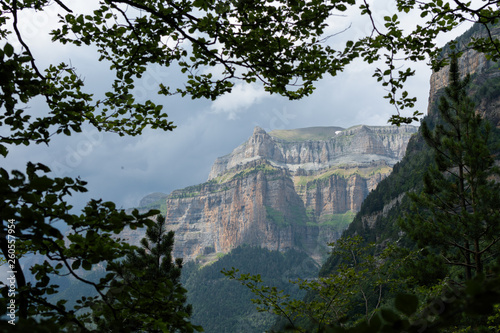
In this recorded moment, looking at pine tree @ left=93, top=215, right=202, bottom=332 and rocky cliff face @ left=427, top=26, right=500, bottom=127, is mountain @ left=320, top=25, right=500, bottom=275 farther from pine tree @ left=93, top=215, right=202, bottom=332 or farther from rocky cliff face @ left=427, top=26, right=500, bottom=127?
pine tree @ left=93, top=215, right=202, bottom=332

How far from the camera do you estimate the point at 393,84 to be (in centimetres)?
590

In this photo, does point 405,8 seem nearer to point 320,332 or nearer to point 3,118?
point 320,332

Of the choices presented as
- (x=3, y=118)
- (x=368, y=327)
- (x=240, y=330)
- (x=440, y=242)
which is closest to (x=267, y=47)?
(x=3, y=118)

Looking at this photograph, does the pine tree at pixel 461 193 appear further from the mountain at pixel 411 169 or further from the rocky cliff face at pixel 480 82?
the mountain at pixel 411 169

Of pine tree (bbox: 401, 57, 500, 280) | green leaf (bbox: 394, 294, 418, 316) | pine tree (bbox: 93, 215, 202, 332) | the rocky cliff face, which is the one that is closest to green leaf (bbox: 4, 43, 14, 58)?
pine tree (bbox: 93, 215, 202, 332)

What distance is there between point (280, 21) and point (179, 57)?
6.07ft

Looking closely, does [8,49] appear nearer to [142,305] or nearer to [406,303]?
→ [142,305]

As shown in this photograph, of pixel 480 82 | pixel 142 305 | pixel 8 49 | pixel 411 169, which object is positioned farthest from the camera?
pixel 480 82

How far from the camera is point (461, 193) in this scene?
589 inches

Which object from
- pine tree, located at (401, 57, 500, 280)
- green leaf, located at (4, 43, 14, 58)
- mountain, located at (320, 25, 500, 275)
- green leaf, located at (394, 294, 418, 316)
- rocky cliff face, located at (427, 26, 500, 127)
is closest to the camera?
green leaf, located at (394, 294, 418, 316)

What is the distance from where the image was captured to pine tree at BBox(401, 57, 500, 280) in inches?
543

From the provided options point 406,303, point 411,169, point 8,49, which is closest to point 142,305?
point 8,49

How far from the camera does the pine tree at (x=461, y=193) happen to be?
13.8 metres

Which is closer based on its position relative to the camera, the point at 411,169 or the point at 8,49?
the point at 8,49
